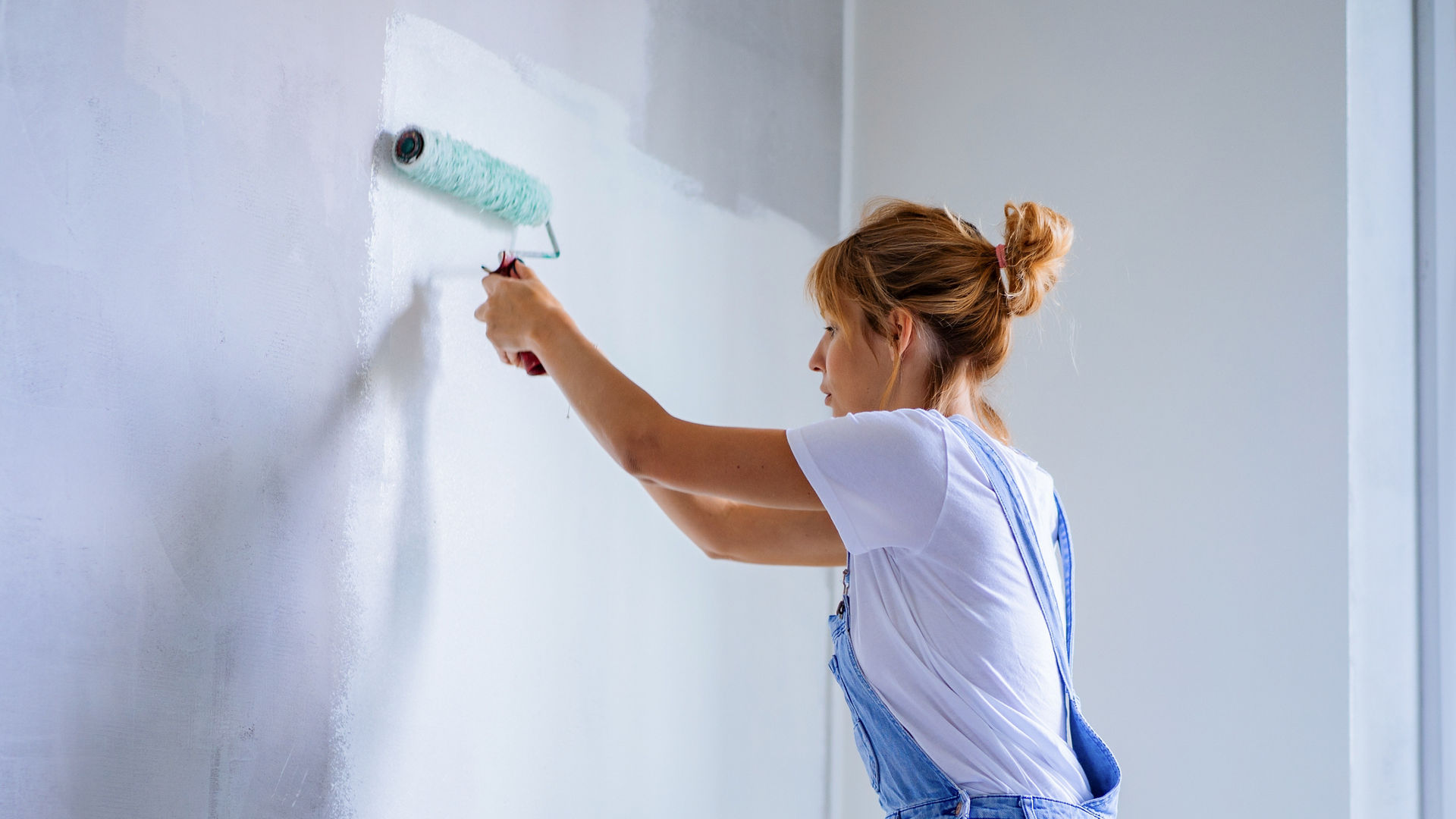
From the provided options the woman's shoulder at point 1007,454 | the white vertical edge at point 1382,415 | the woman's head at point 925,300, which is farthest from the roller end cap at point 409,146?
the white vertical edge at point 1382,415

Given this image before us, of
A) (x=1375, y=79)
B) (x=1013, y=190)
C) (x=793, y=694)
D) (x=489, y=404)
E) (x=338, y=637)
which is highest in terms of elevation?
(x=1375, y=79)

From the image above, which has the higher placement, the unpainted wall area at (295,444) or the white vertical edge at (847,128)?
the white vertical edge at (847,128)

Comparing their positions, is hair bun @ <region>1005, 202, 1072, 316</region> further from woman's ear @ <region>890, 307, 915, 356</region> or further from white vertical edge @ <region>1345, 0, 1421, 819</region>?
white vertical edge @ <region>1345, 0, 1421, 819</region>

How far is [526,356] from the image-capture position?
43.9 inches

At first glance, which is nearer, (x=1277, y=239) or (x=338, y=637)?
(x=338, y=637)

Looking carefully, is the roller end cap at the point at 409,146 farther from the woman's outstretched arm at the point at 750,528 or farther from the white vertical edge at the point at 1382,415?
the white vertical edge at the point at 1382,415

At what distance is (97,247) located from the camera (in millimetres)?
816

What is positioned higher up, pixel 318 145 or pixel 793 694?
pixel 318 145

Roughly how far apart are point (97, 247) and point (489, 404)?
439 mm

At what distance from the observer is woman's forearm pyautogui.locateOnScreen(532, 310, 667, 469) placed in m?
0.96

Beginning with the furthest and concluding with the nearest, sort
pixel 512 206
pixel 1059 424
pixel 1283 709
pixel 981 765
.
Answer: pixel 1059 424, pixel 1283 709, pixel 512 206, pixel 981 765

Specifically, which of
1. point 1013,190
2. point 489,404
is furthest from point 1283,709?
point 489,404

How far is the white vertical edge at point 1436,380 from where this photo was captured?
1557 mm

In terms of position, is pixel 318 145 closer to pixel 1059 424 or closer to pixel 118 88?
pixel 118 88
